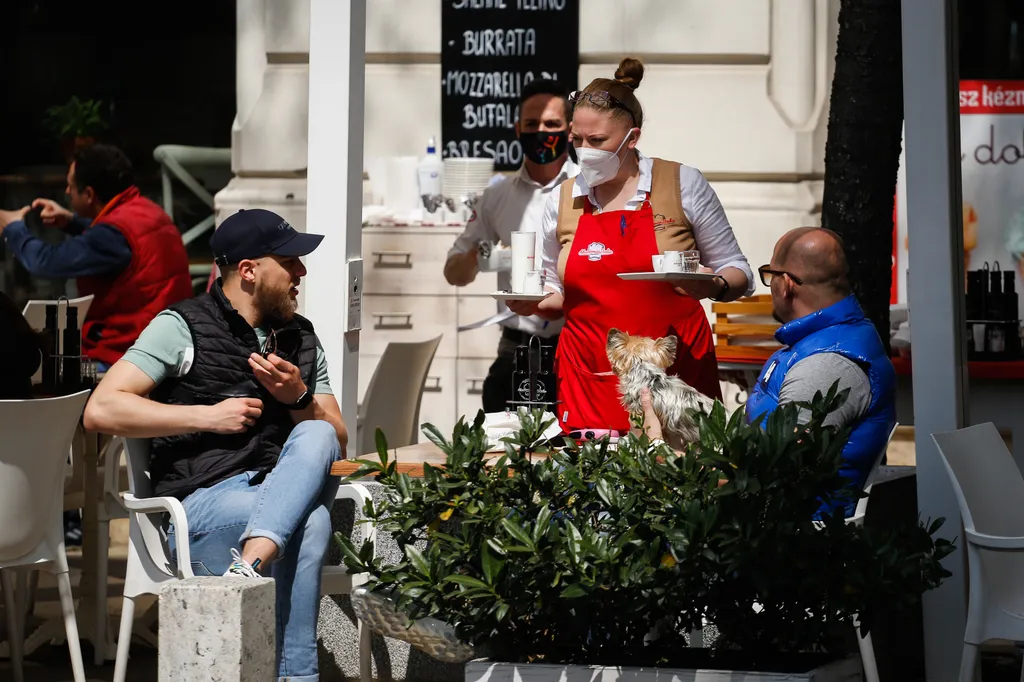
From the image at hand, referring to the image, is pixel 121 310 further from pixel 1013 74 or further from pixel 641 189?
pixel 1013 74

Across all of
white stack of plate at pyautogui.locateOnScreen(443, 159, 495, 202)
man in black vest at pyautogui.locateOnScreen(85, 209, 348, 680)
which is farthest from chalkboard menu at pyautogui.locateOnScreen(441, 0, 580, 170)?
man in black vest at pyautogui.locateOnScreen(85, 209, 348, 680)

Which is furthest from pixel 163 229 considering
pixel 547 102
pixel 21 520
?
pixel 21 520

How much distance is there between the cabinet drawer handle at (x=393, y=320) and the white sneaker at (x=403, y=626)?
463cm

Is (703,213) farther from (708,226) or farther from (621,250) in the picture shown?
(621,250)

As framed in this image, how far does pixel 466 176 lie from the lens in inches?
307

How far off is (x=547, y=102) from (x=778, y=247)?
1826 mm

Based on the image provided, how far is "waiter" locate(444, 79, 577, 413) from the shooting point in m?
5.61

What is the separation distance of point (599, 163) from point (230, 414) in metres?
1.39

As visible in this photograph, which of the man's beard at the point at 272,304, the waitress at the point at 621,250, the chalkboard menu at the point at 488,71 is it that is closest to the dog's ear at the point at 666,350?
the waitress at the point at 621,250

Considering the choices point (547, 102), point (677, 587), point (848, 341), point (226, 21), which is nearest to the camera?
point (677, 587)

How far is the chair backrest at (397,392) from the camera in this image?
18.7ft

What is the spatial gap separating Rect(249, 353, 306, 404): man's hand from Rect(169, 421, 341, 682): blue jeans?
0.32 feet

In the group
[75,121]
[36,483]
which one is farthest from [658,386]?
[75,121]

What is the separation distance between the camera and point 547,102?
5.59 m
